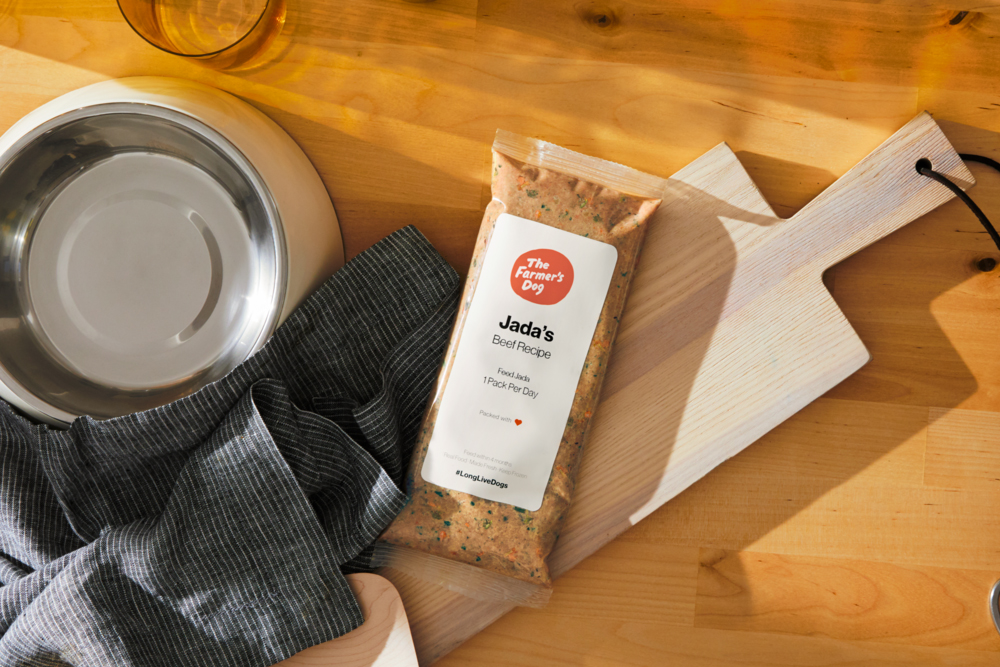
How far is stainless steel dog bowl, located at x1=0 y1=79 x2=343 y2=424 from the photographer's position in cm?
58

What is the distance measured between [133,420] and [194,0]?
406mm

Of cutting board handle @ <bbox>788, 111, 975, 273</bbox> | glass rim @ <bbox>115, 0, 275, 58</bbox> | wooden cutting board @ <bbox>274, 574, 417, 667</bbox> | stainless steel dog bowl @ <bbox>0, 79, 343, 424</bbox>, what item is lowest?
wooden cutting board @ <bbox>274, 574, 417, 667</bbox>

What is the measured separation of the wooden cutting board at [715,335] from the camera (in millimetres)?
589

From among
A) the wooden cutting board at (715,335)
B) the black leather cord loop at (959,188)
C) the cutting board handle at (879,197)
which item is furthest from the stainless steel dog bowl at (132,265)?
the black leather cord loop at (959,188)

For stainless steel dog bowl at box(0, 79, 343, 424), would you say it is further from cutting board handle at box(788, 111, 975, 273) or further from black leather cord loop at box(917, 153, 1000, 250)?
black leather cord loop at box(917, 153, 1000, 250)

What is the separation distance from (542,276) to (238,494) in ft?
1.07

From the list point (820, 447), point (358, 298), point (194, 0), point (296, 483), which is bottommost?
point (820, 447)

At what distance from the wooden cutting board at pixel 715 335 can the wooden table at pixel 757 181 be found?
0.04 meters

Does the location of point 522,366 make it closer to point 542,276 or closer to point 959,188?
point 542,276

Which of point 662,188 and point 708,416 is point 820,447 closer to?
point 708,416

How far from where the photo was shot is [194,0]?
620 millimetres

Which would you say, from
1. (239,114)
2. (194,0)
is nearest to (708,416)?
(239,114)

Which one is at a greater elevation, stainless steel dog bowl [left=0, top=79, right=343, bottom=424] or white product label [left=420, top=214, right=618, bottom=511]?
stainless steel dog bowl [left=0, top=79, right=343, bottom=424]

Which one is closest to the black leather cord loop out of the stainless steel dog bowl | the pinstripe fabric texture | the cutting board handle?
the cutting board handle
